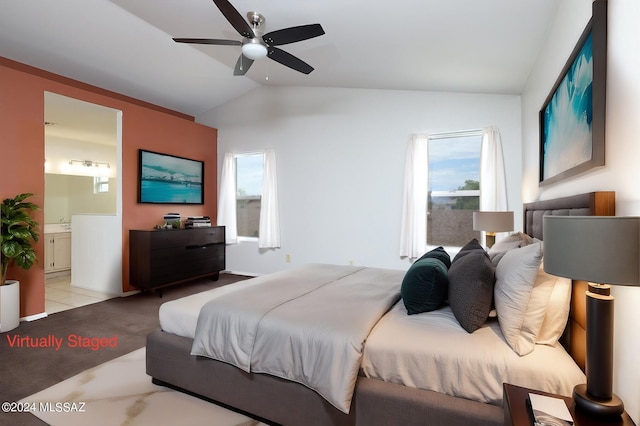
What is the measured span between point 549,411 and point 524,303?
0.50 meters

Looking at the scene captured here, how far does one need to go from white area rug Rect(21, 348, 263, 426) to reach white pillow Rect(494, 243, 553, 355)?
144 cm

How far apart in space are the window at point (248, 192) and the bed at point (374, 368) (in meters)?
3.64

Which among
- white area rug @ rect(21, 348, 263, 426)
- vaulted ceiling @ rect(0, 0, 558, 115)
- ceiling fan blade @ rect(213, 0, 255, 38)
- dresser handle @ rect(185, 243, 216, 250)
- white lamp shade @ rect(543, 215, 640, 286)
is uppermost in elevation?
vaulted ceiling @ rect(0, 0, 558, 115)

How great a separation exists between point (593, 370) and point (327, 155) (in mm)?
4181

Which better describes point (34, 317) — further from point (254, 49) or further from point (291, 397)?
point (254, 49)

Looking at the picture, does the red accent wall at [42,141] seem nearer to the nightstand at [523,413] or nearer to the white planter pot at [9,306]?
the white planter pot at [9,306]

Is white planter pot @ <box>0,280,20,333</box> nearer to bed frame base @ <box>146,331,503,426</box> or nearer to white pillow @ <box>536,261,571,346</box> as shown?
bed frame base @ <box>146,331,503,426</box>

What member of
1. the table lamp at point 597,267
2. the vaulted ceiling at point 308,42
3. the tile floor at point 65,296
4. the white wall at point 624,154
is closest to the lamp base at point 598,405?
the table lamp at point 597,267

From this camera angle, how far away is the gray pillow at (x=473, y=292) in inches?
61.9

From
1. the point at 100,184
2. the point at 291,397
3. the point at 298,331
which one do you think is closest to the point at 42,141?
the point at 100,184

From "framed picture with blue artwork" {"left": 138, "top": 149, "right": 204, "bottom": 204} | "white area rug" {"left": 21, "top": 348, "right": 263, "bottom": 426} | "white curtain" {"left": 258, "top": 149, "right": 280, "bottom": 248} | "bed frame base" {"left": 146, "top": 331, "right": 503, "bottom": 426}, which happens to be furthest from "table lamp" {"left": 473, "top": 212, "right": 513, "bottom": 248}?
"framed picture with blue artwork" {"left": 138, "top": 149, "right": 204, "bottom": 204}

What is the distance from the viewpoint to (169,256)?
448cm

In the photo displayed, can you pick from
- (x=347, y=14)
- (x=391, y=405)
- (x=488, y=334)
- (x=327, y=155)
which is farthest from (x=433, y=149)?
(x=391, y=405)

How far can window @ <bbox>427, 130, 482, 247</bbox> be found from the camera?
4188 mm
